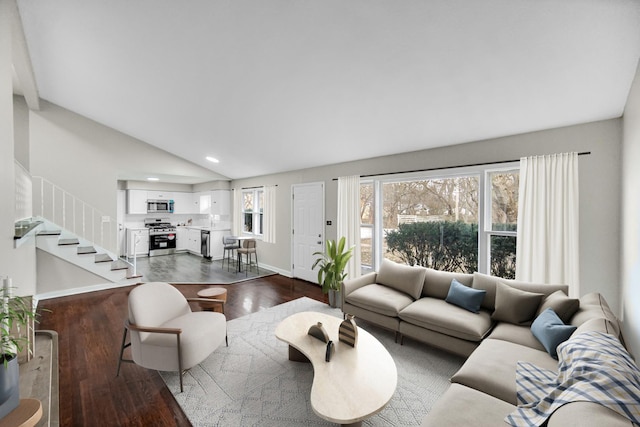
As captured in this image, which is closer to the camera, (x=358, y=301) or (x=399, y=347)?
(x=399, y=347)

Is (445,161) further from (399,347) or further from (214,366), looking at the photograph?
(214,366)

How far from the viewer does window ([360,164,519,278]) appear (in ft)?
11.1

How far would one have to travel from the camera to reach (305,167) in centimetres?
548

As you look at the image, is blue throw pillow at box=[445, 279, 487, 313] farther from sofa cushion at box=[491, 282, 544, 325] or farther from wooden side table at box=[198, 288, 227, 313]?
wooden side table at box=[198, 288, 227, 313]

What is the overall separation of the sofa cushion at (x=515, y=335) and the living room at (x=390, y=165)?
0.56 meters

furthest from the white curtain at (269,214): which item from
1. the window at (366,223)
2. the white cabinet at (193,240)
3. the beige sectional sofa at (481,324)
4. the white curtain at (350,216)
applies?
the beige sectional sofa at (481,324)

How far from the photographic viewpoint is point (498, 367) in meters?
1.87

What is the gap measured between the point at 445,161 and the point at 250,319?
11.2 feet

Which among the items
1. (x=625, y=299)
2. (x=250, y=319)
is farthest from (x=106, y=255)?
(x=625, y=299)

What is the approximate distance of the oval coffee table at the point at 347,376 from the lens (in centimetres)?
157

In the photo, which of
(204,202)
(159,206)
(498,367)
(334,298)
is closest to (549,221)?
(498,367)

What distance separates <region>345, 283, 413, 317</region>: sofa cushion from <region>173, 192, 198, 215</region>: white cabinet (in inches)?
289

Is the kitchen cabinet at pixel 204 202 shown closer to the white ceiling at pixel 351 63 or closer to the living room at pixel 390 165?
the living room at pixel 390 165

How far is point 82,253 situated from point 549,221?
22.1 feet
